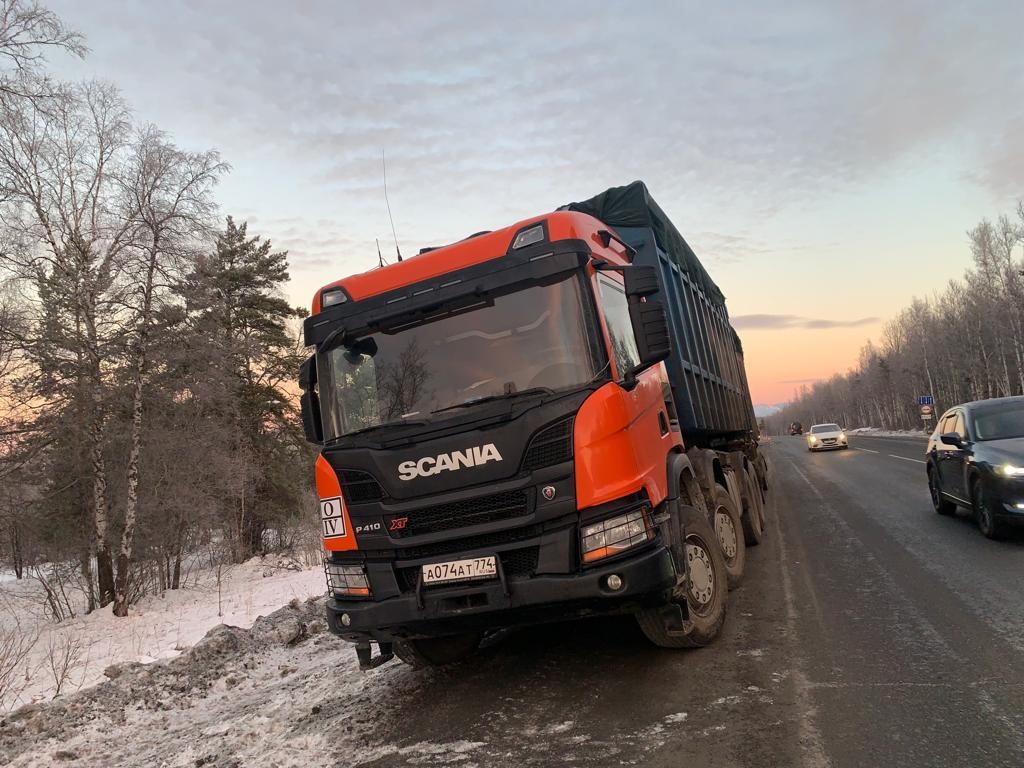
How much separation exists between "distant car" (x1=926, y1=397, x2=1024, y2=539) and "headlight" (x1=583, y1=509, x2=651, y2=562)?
587 centimetres

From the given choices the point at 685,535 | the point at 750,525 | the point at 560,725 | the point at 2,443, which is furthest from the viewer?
the point at 2,443

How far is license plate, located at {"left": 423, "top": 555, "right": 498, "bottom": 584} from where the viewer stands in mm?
3957

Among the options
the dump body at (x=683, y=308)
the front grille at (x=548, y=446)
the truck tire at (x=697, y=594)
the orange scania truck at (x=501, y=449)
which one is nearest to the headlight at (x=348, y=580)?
the orange scania truck at (x=501, y=449)

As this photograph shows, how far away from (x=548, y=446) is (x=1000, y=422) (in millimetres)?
7467

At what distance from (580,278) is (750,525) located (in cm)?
591

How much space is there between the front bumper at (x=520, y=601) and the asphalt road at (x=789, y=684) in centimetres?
61

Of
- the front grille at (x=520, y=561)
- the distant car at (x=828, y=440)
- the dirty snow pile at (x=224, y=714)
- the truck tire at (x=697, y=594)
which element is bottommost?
the distant car at (x=828, y=440)

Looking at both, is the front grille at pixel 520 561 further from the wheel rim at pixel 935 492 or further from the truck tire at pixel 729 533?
the wheel rim at pixel 935 492

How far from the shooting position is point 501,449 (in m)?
3.95

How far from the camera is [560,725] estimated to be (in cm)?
381

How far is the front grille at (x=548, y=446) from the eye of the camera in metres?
3.90

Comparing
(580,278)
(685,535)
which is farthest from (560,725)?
(580,278)

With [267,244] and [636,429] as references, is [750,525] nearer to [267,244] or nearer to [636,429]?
[636,429]

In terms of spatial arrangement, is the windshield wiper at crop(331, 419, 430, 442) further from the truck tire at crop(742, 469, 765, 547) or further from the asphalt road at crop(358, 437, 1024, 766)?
the truck tire at crop(742, 469, 765, 547)
